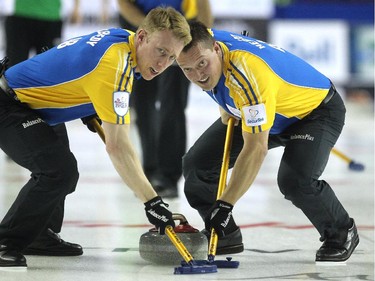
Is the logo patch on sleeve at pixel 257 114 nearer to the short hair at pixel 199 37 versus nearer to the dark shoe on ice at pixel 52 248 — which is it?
the short hair at pixel 199 37

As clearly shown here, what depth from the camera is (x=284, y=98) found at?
15.4 ft

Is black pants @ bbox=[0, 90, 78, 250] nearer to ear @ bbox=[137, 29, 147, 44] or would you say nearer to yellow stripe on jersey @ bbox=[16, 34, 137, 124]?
yellow stripe on jersey @ bbox=[16, 34, 137, 124]

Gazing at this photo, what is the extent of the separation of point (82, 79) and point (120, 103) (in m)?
0.23

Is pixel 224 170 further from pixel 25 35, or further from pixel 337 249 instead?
pixel 25 35

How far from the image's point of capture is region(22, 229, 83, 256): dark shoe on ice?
15.9 feet

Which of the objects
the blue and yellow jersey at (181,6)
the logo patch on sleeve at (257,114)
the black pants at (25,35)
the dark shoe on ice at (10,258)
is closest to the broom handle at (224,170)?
the logo patch on sleeve at (257,114)

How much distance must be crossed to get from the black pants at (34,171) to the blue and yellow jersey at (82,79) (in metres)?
0.12

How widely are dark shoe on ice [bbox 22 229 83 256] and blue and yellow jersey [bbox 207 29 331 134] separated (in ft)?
3.21

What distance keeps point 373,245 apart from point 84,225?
1.63m

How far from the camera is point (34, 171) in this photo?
14.9 feet

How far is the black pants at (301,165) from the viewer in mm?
4676

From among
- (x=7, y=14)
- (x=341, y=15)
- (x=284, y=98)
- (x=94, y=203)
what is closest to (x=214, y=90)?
(x=284, y=98)

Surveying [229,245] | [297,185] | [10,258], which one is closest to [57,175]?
[10,258]

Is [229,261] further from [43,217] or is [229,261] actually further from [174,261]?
[43,217]
